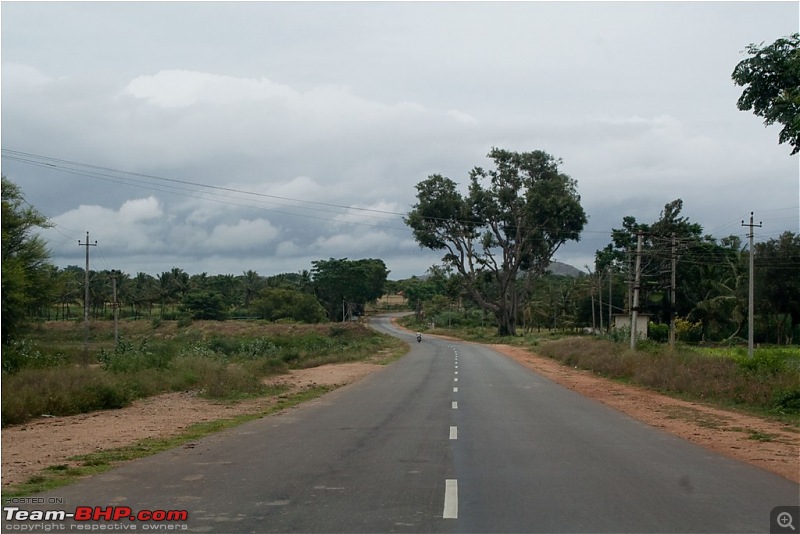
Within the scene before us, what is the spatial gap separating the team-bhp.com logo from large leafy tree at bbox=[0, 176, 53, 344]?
86.3ft

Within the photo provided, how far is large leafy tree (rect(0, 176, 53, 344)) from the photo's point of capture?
1293 inches

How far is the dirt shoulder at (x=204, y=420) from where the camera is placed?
489 inches

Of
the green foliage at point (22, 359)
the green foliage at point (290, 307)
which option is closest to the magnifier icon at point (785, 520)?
the green foliage at point (22, 359)

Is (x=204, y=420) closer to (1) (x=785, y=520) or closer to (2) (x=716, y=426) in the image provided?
(2) (x=716, y=426)

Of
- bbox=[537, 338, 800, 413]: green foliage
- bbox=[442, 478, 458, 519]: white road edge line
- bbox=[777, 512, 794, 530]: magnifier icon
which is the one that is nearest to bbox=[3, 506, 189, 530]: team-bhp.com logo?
bbox=[442, 478, 458, 519]: white road edge line

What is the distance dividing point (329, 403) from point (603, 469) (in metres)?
12.2

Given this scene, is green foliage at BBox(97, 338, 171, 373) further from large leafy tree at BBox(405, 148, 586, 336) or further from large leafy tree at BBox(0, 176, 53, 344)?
large leafy tree at BBox(405, 148, 586, 336)

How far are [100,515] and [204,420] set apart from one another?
10.4 meters

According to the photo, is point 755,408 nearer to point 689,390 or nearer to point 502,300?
point 689,390

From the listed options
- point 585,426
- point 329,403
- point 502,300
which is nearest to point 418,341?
point 502,300

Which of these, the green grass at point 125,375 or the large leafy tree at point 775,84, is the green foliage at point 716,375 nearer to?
the large leafy tree at point 775,84

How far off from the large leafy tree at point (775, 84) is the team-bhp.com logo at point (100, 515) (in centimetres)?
1283

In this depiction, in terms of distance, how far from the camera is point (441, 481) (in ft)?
32.2

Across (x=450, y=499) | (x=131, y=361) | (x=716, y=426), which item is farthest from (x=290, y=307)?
(x=450, y=499)
